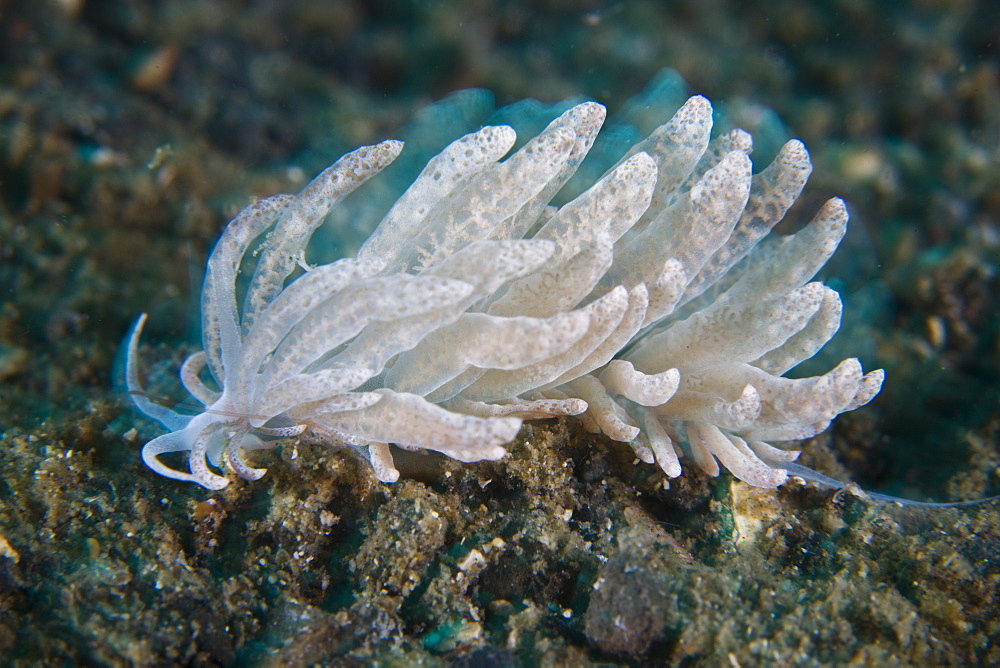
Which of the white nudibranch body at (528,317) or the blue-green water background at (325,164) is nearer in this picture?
the white nudibranch body at (528,317)

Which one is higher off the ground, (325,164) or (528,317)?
(325,164)

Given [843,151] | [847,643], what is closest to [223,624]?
[847,643]

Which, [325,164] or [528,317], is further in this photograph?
[325,164]

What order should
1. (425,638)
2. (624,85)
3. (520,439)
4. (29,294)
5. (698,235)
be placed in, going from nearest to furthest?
(425,638), (698,235), (520,439), (29,294), (624,85)

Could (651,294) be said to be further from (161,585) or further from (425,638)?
(161,585)

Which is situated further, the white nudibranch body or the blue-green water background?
the blue-green water background
